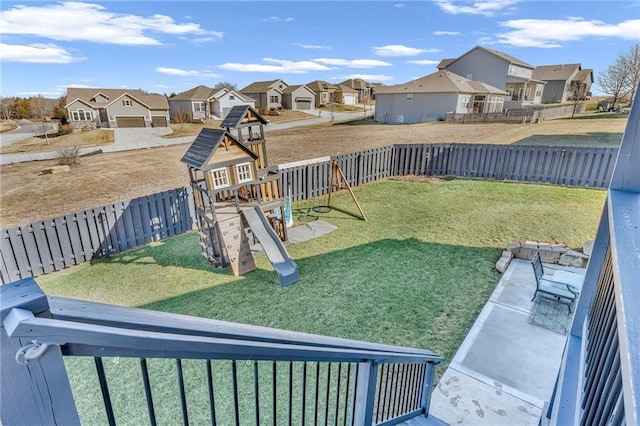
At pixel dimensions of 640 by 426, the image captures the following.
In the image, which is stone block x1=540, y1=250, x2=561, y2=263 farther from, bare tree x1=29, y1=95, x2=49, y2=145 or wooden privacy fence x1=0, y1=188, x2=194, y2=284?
bare tree x1=29, y1=95, x2=49, y2=145

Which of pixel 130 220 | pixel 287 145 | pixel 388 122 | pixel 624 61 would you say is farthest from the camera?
pixel 388 122

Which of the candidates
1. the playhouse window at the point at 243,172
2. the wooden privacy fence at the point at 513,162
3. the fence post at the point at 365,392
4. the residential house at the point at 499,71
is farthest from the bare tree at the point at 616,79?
the fence post at the point at 365,392

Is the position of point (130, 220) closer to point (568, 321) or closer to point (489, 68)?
point (568, 321)

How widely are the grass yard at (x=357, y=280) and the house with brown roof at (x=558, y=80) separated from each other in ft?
150

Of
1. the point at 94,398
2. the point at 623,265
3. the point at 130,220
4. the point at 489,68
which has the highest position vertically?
the point at 489,68

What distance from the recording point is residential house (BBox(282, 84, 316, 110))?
4725 centimetres

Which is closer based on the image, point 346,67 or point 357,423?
point 357,423

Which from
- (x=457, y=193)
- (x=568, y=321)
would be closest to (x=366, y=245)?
(x=568, y=321)

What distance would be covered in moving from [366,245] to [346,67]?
4789 cm

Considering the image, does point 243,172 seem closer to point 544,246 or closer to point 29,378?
point 29,378

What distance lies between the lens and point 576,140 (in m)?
18.1

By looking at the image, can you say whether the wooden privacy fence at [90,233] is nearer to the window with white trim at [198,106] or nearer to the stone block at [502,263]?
the stone block at [502,263]

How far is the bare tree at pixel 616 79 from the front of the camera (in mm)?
32000

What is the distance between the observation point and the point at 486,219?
8773mm
